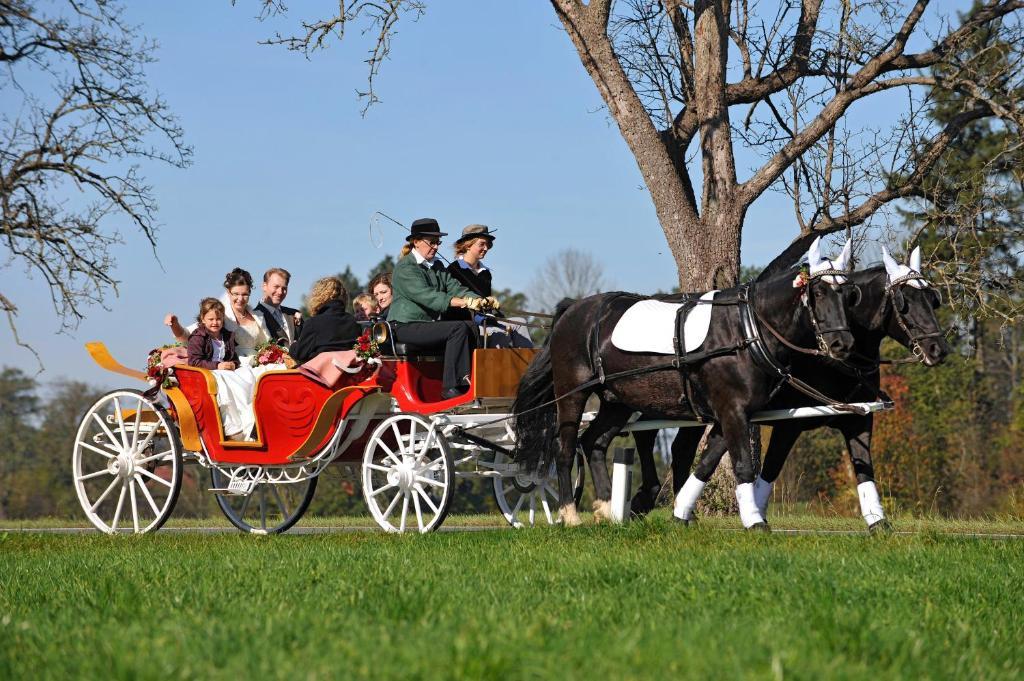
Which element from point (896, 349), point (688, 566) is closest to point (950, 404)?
point (896, 349)

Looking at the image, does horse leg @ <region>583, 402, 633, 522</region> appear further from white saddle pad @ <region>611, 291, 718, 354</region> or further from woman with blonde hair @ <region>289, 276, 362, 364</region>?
woman with blonde hair @ <region>289, 276, 362, 364</region>

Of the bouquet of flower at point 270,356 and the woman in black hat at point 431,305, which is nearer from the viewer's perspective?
the woman in black hat at point 431,305

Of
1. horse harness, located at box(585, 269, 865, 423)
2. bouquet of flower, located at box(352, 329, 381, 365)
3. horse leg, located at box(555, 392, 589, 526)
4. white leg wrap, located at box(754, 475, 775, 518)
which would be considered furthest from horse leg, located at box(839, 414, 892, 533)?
bouquet of flower, located at box(352, 329, 381, 365)

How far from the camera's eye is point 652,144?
1680 cm

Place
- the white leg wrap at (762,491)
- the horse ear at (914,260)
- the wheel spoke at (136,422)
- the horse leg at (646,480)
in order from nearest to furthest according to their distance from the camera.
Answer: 1. the horse ear at (914,260)
2. the white leg wrap at (762,491)
3. the horse leg at (646,480)
4. the wheel spoke at (136,422)

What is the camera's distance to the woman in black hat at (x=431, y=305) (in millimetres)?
10898

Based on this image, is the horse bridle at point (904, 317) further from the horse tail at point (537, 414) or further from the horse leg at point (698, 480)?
the horse tail at point (537, 414)

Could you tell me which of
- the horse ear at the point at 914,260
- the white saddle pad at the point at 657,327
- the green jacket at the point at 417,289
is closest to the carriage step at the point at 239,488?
the green jacket at the point at 417,289

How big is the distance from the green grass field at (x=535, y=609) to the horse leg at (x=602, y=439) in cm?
198

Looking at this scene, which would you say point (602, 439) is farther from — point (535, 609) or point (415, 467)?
point (535, 609)

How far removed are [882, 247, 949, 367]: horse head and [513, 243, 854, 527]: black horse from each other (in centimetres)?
36

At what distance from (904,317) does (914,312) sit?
0.26 ft

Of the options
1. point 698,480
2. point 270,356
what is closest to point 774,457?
point 698,480

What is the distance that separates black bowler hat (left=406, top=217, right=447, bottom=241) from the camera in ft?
37.7
